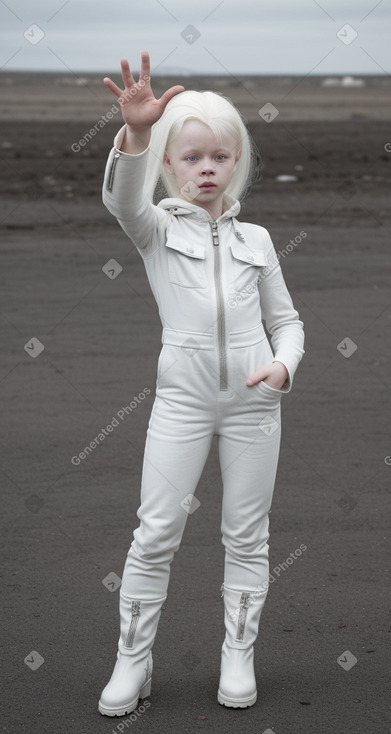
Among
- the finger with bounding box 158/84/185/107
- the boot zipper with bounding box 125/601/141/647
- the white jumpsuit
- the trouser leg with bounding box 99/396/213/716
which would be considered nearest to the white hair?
the white jumpsuit

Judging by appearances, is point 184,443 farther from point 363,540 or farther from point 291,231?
point 291,231

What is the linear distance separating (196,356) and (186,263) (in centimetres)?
29

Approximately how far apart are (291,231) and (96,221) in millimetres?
3077

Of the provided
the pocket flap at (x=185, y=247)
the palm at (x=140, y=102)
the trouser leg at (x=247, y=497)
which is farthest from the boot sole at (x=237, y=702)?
the palm at (x=140, y=102)

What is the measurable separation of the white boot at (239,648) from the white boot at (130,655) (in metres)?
0.26

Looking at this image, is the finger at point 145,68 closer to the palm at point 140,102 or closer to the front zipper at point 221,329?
the palm at point 140,102

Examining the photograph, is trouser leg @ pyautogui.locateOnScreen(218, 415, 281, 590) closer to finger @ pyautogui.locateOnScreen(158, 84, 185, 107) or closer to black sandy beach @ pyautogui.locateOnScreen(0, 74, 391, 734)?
black sandy beach @ pyautogui.locateOnScreen(0, 74, 391, 734)

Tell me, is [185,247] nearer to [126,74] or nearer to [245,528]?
[126,74]

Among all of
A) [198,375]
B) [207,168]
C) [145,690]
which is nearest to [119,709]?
[145,690]

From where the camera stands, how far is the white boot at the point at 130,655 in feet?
11.5

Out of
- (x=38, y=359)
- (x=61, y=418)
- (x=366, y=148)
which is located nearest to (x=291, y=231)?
(x=38, y=359)

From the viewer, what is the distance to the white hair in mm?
3428

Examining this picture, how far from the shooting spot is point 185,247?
3.39 m

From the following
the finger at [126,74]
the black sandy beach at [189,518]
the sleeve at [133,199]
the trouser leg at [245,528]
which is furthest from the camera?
the black sandy beach at [189,518]
